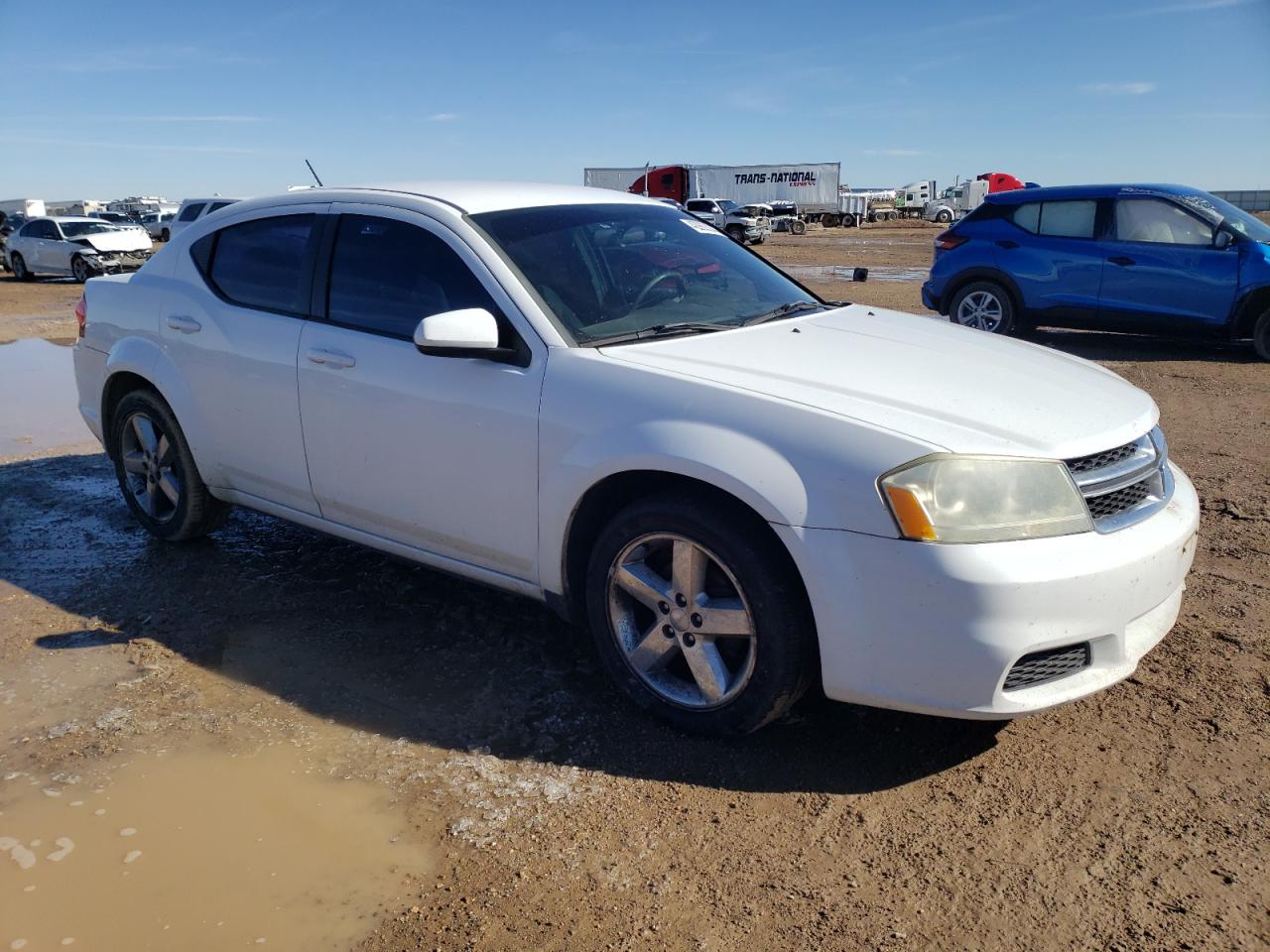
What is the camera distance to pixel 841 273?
2181 centimetres

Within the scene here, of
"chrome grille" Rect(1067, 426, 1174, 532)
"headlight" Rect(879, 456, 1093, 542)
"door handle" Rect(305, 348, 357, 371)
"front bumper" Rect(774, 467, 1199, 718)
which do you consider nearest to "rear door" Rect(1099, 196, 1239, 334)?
"chrome grille" Rect(1067, 426, 1174, 532)

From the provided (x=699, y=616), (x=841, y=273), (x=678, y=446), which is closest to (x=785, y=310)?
(x=678, y=446)

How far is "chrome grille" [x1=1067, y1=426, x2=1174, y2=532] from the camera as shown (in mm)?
2863

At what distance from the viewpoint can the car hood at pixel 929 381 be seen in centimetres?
283

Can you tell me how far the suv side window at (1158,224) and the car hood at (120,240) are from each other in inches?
→ 855

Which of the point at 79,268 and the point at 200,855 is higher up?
the point at 79,268

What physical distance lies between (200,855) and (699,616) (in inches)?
59.7

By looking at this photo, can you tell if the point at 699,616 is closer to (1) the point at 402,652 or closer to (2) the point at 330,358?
(1) the point at 402,652

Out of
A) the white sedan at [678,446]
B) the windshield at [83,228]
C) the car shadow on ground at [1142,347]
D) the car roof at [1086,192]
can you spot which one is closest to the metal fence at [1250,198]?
the car shadow on ground at [1142,347]

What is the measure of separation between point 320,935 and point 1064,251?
393 inches

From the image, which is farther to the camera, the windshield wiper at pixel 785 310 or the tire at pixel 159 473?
the tire at pixel 159 473

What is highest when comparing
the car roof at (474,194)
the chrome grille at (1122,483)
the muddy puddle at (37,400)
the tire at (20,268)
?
the car roof at (474,194)

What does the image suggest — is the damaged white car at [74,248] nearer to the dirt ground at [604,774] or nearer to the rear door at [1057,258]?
the rear door at [1057,258]

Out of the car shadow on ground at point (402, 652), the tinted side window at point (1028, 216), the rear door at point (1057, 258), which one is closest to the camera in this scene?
the car shadow on ground at point (402, 652)
